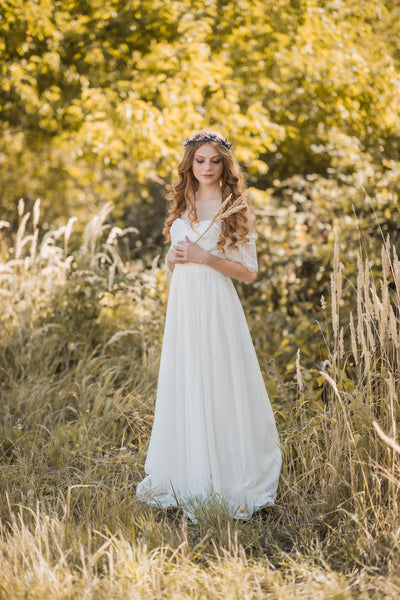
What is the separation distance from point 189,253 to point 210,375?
1.96 ft

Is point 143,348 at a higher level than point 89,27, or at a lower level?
lower

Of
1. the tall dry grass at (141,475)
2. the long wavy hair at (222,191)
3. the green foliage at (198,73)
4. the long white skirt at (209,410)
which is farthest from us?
the green foliage at (198,73)

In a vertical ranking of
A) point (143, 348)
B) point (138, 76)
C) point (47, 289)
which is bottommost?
point (143, 348)

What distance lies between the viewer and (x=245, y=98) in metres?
7.34

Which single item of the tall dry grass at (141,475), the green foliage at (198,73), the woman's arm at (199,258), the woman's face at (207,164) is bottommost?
the tall dry grass at (141,475)

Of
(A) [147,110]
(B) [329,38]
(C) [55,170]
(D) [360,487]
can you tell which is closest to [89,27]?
(A) [147,110]

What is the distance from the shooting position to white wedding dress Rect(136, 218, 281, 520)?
2.75 meters

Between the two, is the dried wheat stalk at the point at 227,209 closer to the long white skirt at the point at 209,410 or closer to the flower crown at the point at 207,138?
the long white skirt at the point at 209,410

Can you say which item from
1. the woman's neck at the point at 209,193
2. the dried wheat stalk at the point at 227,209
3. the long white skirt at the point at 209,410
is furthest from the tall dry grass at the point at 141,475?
the woman's neck at the point at 209,193

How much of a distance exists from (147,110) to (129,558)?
15.2 feet

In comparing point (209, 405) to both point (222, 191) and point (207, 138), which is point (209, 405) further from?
point (207, 138)

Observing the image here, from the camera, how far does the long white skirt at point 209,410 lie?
2.75m

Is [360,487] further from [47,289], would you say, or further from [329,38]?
[329,38]

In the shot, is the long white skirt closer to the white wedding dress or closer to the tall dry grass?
the white wedding dress
